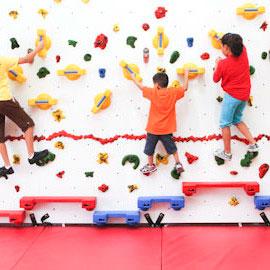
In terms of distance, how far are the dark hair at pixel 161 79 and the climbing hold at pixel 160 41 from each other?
0.59ft

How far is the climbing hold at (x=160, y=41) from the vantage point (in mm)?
3256

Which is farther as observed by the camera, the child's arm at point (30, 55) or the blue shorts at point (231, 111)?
the child's arm at point (30, 55)

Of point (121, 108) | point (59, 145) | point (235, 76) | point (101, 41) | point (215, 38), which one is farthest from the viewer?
point (59, 145)

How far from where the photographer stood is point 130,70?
3334mm

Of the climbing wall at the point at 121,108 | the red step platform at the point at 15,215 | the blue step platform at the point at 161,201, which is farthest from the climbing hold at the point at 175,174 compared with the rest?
the red step platform at the point at 15,215

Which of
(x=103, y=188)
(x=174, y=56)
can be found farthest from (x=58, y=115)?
(x=174, y=56)

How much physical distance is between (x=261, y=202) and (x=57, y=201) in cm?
164

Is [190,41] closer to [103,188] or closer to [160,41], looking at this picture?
[160,41]

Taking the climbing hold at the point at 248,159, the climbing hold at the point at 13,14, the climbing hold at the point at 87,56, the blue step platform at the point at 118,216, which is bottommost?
the blue step platform at the point at 118,216

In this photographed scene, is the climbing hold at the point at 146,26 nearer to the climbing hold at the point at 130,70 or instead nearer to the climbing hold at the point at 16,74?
the climbing hold at the point at 130,70

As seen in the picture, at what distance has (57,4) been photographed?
11.0 ft

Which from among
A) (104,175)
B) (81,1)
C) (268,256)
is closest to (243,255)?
(268,256)

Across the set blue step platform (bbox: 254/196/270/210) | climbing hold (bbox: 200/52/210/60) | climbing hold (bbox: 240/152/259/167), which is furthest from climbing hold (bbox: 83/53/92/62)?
blue step platform (bbox: 254/196/270/210)

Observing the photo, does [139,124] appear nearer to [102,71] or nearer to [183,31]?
[102,71]
